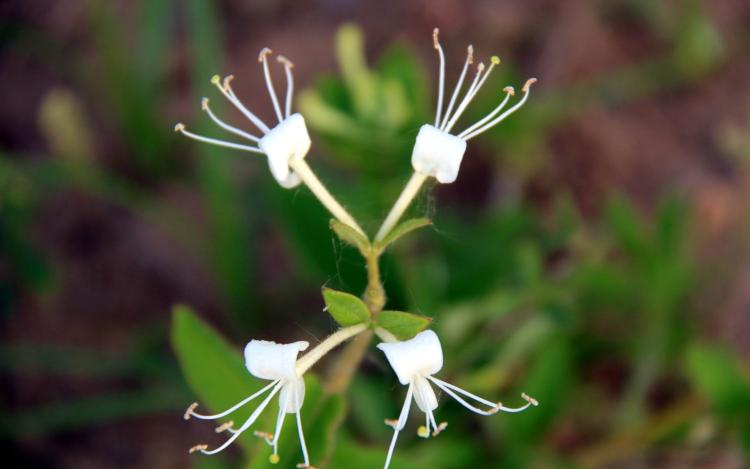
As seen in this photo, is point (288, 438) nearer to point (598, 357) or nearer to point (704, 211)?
point (598, 357)

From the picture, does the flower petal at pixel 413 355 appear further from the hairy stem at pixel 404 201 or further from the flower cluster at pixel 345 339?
the hairy stem at pixel 404 201

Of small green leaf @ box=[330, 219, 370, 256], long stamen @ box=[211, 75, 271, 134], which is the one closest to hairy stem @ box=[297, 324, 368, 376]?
small green leaf @ box=[330, 219, 370, 256]

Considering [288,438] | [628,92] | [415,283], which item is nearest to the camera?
[288,438]

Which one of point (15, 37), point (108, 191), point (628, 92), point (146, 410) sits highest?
point (15, 37)

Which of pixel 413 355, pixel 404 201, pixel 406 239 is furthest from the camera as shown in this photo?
pixel 406 239

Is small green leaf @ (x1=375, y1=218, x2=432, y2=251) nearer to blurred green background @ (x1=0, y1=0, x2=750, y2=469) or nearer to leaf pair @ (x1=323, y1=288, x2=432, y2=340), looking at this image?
leaf pair @ (x1=323, y1=288, x2=432, y2=340)

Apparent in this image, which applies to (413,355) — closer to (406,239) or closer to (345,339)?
(345,339)

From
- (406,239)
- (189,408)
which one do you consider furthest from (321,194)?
(406,239)

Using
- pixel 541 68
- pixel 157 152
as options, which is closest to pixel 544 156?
pixel 541 68
